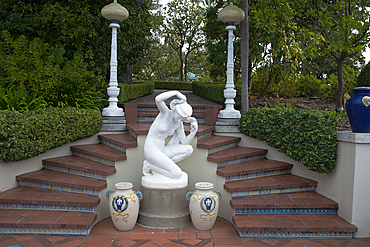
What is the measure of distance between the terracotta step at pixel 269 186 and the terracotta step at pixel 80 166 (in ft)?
6.75

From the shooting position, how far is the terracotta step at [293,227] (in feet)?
12.3

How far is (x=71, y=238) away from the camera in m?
3.68

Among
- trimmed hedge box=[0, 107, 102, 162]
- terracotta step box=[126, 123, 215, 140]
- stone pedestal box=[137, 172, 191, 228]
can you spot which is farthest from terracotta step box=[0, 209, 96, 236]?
terracotta step box=[126, 123, 215, 140]

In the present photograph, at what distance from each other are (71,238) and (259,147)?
3.92 metres

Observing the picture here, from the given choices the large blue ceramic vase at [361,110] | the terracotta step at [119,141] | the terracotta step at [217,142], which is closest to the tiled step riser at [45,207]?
the terracotta step at [119,141]

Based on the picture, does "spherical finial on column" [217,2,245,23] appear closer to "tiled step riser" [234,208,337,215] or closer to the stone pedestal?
the stone pedestal

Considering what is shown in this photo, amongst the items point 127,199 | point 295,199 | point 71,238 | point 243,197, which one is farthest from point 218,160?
point 71,238

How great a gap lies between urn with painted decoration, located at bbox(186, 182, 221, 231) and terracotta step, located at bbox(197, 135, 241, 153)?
3.80ft

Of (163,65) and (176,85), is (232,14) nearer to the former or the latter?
(176,85)

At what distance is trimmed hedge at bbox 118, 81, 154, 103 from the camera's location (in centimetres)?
746

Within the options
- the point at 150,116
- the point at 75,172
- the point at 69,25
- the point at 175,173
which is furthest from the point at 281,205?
the point at 69,25

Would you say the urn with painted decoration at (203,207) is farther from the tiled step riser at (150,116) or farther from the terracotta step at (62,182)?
the tiled step riser at (150,116)

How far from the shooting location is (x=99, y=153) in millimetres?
5137

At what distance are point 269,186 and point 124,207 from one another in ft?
7.67
